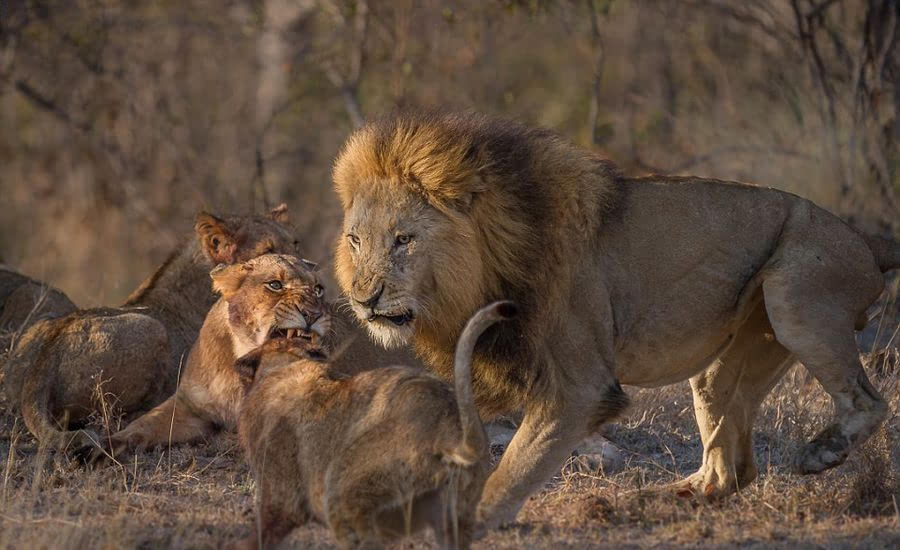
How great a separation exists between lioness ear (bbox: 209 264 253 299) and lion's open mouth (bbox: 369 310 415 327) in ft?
2.11

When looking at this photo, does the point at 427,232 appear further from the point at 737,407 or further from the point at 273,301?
the point at 737,407

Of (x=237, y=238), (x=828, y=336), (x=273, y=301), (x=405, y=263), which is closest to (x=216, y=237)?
(x=237, y=238)

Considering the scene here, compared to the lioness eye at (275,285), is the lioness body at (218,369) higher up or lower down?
lower down

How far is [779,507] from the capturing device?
467cm

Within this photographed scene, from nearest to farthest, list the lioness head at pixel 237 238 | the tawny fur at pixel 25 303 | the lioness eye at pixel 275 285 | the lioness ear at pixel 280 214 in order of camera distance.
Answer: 1. the lioness eye at pixel 275 285
2. the lioness head at pixel 237 238
3. the lioness ear at pixel 280 214
4. the tawny fur at pixel 25 303

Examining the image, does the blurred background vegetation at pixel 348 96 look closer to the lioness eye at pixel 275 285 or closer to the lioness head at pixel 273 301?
the lioness head at pixel 273 301

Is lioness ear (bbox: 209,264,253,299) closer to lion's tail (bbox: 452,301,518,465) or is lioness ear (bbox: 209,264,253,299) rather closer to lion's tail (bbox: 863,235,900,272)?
lion's tail (bbox: 452,301,518,465)

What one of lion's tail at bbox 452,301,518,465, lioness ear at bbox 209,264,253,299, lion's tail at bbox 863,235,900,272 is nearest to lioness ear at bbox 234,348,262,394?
lioness ear at bbox 209,264,253,299

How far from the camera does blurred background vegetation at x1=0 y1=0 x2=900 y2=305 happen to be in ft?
33.1

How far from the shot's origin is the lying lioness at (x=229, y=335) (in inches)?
174

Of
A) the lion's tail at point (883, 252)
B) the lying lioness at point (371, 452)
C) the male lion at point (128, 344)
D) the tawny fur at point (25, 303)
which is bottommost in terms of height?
the tawny fur at point (25, 303)

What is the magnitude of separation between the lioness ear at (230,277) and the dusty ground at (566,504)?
763 millimetres

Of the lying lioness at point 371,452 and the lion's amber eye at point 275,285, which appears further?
the lion's amber eye at point 275,285

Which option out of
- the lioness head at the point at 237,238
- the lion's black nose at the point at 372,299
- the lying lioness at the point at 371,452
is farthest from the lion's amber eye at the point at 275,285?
the lioness head at the point at 237,238
